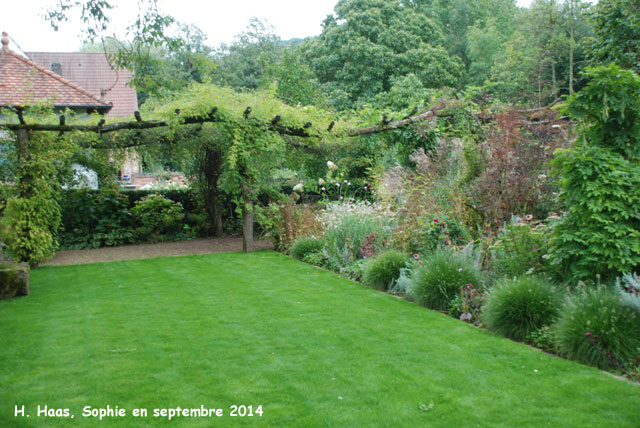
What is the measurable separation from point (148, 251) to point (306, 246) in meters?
4.23

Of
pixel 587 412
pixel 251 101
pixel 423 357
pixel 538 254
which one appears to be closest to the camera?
pixel 587 412

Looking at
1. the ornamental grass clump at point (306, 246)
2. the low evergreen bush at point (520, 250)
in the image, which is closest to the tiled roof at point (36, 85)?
the ornamental grass clump at point (306, 246)

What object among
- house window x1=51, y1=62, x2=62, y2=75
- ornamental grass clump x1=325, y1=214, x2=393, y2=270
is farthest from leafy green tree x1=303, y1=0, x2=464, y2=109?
ornamental grass clump x1=325, y1=214, x2=393, y2=270

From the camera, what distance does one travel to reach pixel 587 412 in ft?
11.1

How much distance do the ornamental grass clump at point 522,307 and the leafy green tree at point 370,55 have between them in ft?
65.0

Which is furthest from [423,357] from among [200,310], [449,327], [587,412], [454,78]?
[454,78]

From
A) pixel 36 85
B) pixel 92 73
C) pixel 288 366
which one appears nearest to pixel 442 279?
pixel 288 366

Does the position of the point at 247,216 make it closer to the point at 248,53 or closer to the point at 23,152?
the point at 23,152

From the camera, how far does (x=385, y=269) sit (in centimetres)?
725

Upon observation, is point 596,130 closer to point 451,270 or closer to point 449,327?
point 451,270

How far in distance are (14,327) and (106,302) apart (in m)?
1.33

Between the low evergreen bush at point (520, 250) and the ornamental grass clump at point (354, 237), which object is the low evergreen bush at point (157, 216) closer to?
the ornamental grass clump at point (354, 237)

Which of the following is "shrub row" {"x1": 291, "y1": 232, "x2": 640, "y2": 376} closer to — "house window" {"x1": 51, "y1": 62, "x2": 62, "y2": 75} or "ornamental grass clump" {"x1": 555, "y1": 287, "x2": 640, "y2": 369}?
"ornamental grass clump" {"x1": 555, "y1": 287, "x2": 640, "y2": 369}

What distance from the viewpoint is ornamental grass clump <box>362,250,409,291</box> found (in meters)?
7.24
